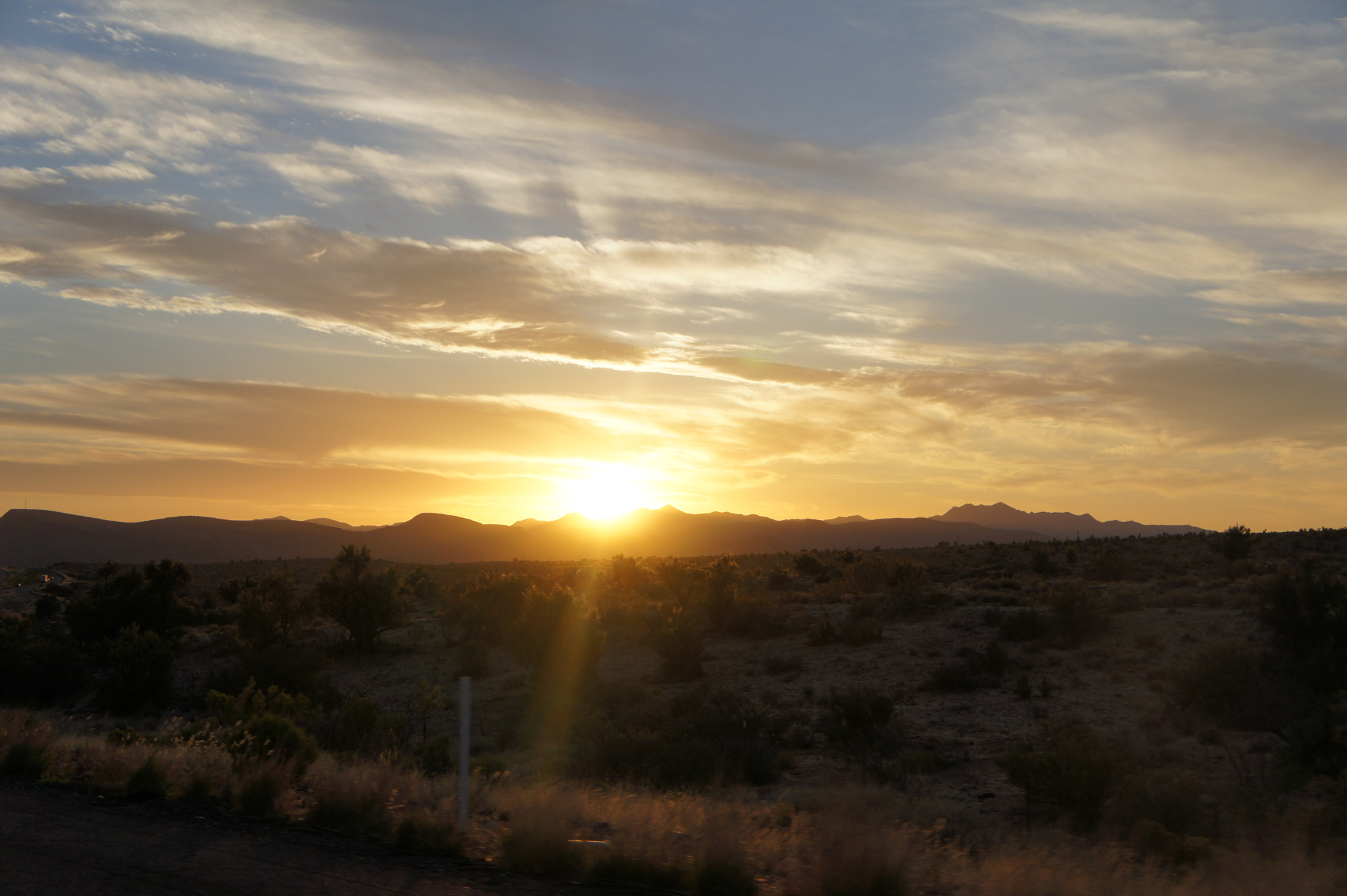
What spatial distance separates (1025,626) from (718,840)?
20482 millimetres

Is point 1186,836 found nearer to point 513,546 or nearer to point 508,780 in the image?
point 508,780

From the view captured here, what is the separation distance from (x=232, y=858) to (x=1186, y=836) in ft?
33.8

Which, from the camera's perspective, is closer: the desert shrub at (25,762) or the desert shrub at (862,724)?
the desert shrub at (25,762)

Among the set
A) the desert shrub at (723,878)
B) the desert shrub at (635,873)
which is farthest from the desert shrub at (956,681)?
the desert shrub at (635,873)

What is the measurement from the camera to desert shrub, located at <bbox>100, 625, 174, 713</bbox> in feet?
81.6

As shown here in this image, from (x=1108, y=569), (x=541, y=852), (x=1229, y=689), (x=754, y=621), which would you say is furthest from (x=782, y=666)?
(x=1108, y=569)

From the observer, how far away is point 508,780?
42.5 feet

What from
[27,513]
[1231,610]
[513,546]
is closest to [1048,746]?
[1231,610]

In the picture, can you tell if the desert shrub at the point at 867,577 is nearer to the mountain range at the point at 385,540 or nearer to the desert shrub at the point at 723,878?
the desert shrub at the point at 723,878

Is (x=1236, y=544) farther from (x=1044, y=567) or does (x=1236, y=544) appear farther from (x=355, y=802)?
(x=355, y=802)

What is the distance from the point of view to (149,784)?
34.7 ft

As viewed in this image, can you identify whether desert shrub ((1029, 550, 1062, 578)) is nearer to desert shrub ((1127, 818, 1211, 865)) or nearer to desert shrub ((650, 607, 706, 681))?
desert shrub ((650, 607, 706, 681))

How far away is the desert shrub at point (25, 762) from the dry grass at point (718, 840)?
184 millimetres

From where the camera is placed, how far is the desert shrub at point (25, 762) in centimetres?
1185
